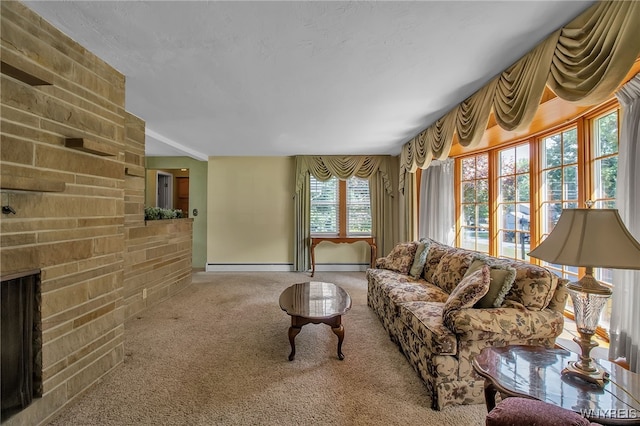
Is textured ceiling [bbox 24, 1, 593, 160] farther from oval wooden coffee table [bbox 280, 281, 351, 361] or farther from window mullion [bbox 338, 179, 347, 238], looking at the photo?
window mullion [bbox 338, 179, 347, 238]

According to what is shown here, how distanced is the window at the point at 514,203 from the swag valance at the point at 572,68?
A: 1177 mm

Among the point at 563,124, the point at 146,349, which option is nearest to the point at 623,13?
the point at 563,124

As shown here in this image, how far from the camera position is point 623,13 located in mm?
1237

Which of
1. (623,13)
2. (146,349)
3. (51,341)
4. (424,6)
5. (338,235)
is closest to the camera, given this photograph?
(623,13)

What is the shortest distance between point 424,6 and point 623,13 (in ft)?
2.91

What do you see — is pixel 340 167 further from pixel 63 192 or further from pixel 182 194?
pixel 63 192

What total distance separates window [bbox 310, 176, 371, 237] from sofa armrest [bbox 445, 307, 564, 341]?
377 cm

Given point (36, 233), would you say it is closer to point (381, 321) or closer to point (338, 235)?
point (381, 321)

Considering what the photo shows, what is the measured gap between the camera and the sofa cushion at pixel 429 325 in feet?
5.49

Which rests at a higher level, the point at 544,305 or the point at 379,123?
the point at 379,123

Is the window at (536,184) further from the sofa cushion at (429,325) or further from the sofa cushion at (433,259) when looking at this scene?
the sofa cushion at (429,325)

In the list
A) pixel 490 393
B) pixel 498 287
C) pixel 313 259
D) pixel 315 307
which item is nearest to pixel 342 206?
pixel 313 259

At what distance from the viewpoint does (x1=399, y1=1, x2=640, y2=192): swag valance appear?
4.05 ft

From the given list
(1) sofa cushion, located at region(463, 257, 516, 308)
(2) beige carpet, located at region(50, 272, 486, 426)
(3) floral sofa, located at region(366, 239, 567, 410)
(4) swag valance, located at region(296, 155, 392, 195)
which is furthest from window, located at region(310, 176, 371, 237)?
(1) sofa cushion, located at region(463, 257, 516, 308)
